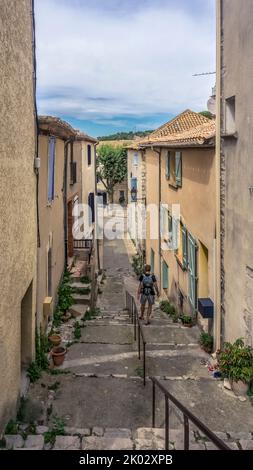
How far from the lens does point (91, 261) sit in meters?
17.7

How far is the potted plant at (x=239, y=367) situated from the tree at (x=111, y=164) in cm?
4377

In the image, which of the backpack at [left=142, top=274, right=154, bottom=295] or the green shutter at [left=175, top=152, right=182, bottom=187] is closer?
the backpack at [left=142, top=274, right=154, bottom=295]

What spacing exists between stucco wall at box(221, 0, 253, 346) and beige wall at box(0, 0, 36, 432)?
3.56 m

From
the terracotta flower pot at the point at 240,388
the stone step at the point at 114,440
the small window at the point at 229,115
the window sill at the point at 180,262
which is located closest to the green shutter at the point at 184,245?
the window sill at the point at 180,262

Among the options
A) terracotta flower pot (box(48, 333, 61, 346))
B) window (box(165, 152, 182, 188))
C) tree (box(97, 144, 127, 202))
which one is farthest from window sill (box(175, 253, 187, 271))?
tree (box(97, 144, 127, 202))

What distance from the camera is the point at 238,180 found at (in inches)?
290

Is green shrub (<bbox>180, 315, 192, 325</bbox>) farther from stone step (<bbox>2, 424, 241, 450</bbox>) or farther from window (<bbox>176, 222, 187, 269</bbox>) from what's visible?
stone step (<bbox>2, 424, 241, 450</bbox>)

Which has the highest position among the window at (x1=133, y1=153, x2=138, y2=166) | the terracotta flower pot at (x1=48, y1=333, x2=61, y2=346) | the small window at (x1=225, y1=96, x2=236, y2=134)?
the window at (x1=133, y1=153, x2=138, y2=166)

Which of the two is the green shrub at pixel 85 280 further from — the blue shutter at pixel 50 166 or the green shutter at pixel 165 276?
the blue shutter at pixel 50 166

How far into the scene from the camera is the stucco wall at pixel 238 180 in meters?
6.80

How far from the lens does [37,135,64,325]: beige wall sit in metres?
9.01

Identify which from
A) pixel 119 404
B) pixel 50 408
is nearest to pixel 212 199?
pixel 119 404

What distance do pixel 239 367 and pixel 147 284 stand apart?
15.3ft
